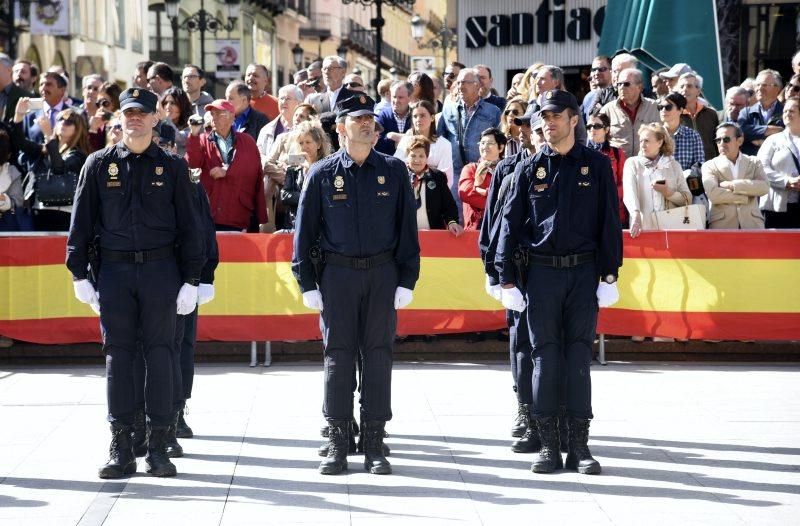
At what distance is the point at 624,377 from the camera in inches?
438

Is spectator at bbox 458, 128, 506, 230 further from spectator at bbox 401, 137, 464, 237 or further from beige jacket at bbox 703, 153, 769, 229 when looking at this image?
beige jacket at bbox 703, 153, 769, 229

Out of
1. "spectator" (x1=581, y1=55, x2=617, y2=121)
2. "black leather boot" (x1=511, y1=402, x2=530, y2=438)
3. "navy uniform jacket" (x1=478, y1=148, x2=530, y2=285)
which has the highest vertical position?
"spectator" (x1=581, y1=55, x2=617, y2=121)

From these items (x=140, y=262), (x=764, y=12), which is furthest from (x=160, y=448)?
(x=764, y=12)

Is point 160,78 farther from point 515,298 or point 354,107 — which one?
point 515,298

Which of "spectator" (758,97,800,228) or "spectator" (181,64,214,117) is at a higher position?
"spectator" (181,64,214,117)

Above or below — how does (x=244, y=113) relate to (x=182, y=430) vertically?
above

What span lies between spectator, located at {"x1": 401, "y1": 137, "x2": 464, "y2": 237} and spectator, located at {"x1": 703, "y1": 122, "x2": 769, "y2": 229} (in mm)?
2422

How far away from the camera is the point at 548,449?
307 inches

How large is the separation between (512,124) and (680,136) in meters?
1.91

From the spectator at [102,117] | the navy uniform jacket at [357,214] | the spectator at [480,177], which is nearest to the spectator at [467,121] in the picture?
the spectator at [480,177]

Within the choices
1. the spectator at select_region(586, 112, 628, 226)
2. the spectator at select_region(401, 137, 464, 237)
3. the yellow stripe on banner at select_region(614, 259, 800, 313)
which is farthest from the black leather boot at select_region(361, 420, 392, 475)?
the spectator at select_region(586, 112, 628, 226)

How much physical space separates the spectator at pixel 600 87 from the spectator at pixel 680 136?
0.96 metres

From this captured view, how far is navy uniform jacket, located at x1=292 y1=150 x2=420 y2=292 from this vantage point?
782 centimetres

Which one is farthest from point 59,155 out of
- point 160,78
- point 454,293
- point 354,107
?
point 354,107
